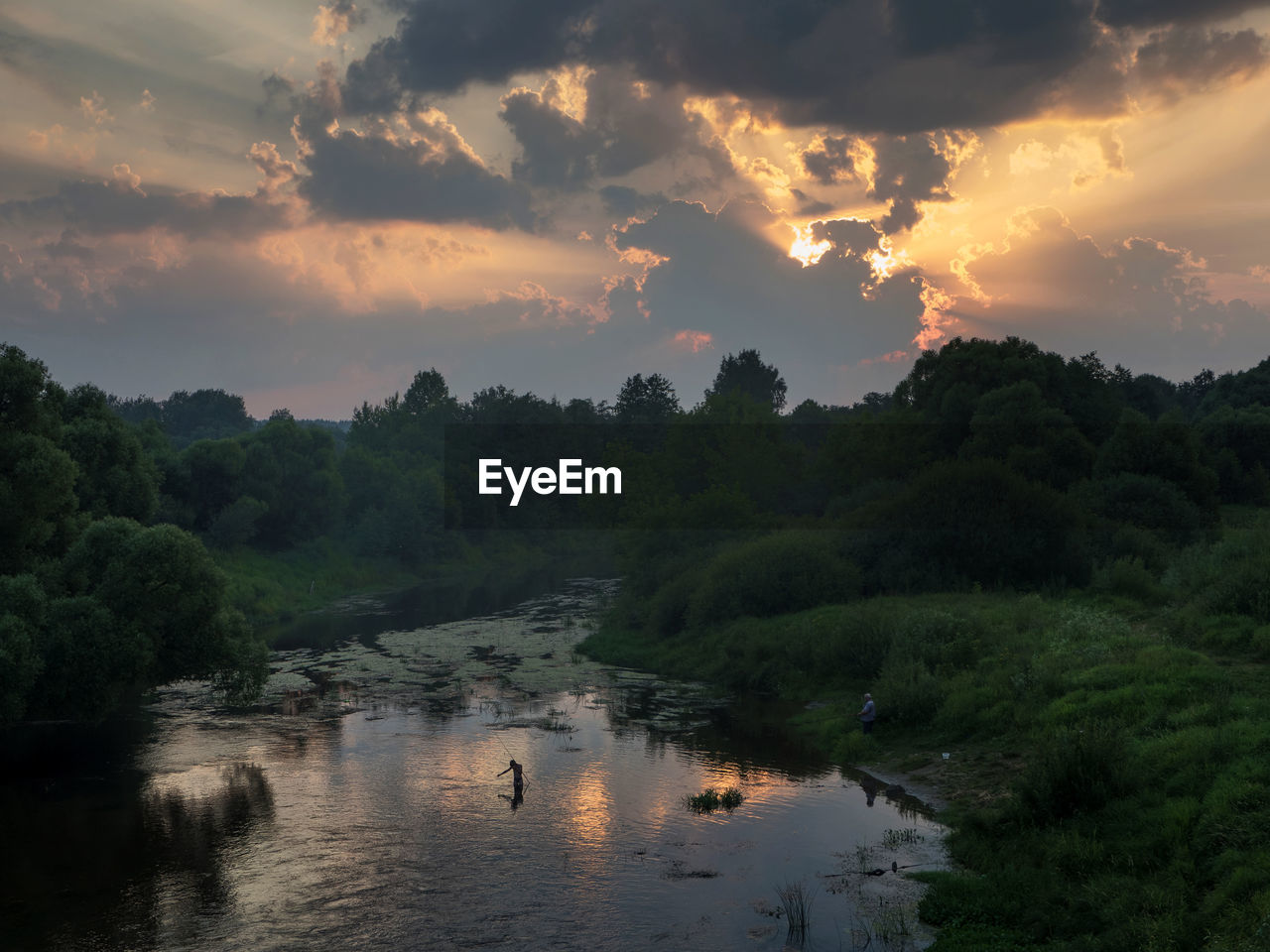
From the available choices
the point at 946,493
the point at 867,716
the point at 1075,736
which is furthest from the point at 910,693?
the point at 946,493

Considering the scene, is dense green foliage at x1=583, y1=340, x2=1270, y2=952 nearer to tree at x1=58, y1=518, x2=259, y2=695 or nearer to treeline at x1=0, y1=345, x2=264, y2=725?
tree at x1=58, y1=518, x2=259, y2=695

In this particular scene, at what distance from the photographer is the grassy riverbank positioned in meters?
19.7

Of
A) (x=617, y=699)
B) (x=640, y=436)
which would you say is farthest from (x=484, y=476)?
(x=617, y=699)

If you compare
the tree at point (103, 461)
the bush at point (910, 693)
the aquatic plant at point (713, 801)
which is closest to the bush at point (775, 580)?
the bush at point (910, 693)

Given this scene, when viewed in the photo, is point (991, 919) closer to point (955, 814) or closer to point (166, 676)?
point (955, 814)

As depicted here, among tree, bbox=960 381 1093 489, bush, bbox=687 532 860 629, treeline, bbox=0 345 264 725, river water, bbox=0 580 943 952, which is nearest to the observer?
river water, bbox=0 580 943 952

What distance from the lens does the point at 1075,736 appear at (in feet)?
81.7

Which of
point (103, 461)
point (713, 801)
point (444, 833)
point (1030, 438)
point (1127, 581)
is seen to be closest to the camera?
point (444, 833)

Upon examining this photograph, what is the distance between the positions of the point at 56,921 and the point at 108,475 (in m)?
34.8

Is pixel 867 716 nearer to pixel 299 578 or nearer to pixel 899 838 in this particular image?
pixel 899 838

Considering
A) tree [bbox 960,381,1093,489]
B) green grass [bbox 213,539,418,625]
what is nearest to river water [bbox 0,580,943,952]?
green grass [bbox 213,539,418,625]

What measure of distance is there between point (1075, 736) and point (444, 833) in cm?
1730

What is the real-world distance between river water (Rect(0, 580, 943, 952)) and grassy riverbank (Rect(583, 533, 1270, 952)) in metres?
2.09

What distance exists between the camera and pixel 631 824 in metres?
28.3
